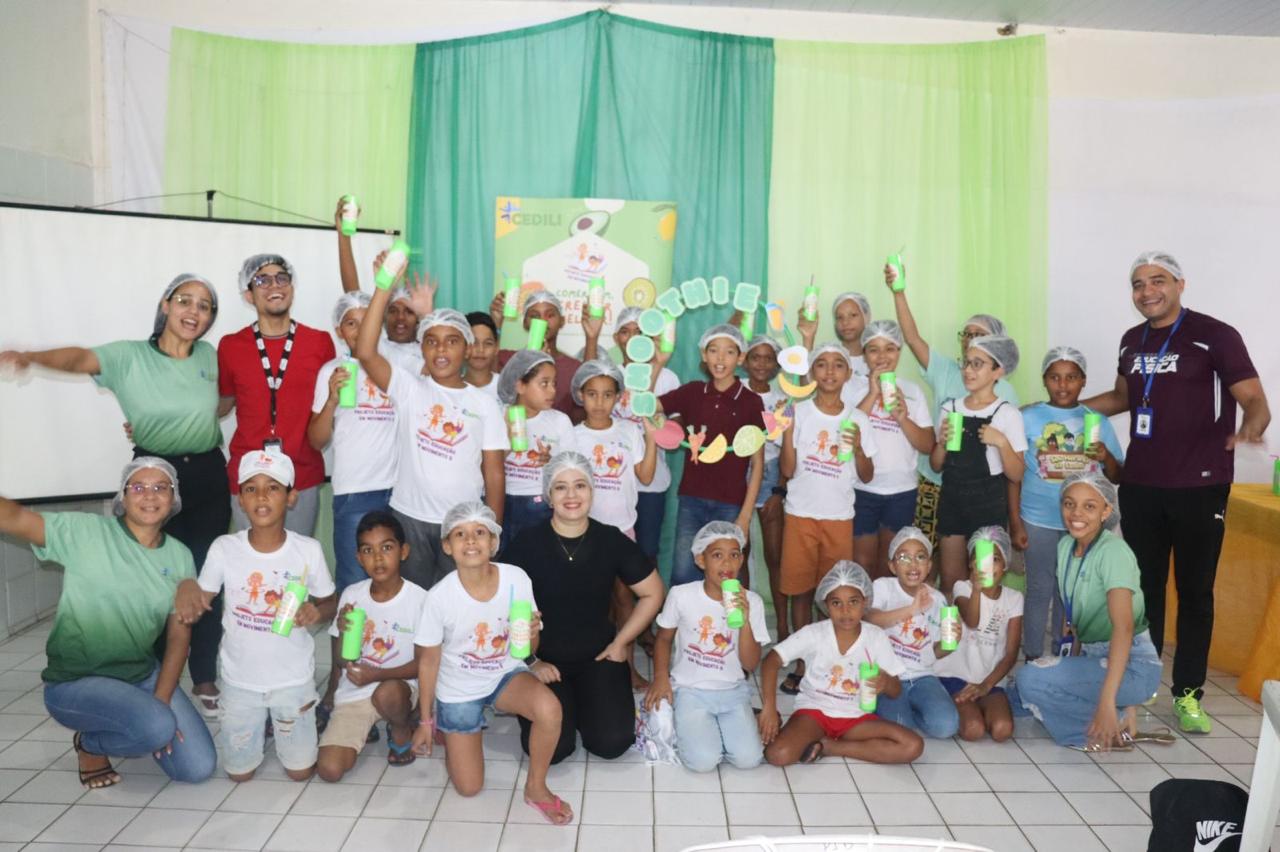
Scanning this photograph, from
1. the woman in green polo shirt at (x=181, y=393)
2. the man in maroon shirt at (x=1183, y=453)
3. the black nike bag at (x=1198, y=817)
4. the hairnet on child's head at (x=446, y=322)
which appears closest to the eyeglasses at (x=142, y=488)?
the woman in green polo shirt at (x=181, y=393)

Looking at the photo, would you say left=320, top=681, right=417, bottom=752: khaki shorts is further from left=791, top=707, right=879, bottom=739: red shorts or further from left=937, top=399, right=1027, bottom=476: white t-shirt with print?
left=937, top=399, right=1027, bottom=476: white t-shirt with print

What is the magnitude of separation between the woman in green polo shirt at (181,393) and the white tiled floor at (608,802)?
730mm

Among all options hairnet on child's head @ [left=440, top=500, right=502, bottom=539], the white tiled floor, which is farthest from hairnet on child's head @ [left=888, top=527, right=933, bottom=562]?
hairnet on child's head @ [left=440, top=500, right=502, bottom=539]

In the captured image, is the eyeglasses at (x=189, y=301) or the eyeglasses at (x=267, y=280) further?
the eyeglasses at (x=267, y=280)

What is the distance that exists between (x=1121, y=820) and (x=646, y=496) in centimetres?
230

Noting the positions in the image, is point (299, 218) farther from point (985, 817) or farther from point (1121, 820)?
point (1121, 820)

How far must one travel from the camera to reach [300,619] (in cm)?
338

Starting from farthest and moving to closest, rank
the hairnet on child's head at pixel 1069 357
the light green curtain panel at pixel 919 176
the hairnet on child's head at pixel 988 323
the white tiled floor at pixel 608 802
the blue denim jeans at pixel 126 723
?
the light green curtain panel at pixel 919 176 < the hairnet on child's head at pixel 988 323 < the hairnet on child's head at pixel 1069 357 < the blue denim jeans at pixel 126 723 < the white tiled floor at pixel 608 802

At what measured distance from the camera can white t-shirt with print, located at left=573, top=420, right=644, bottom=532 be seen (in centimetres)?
412

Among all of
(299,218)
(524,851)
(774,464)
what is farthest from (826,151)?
(524,851)

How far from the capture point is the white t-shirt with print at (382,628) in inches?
141

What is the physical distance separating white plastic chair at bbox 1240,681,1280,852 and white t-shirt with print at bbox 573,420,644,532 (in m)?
2.65

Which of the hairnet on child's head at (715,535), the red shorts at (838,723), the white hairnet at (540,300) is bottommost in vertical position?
the red shorts at (838,723)

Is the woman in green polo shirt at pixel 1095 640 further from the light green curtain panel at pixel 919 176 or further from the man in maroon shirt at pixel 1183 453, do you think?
the light green curtain panel at pixel 919 176
